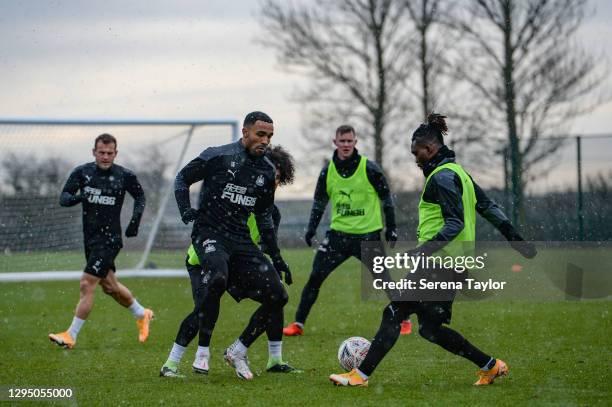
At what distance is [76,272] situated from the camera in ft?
60.9

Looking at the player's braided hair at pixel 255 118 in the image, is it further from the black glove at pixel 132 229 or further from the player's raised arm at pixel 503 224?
the black glove at pixel 132 229

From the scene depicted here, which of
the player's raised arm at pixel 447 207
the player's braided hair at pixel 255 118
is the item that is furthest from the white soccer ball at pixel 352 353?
the player's braided hair at pixel 255 118

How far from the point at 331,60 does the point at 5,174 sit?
15.8 metres

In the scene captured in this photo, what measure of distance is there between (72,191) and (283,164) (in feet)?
9.47

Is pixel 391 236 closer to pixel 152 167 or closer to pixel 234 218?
pixel 234 218

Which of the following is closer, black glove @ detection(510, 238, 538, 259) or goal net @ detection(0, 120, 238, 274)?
black glove @ detection(510, 238, 538, 259)

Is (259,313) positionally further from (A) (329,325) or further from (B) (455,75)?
(B) (455,75)

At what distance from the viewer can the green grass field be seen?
7.12 metres

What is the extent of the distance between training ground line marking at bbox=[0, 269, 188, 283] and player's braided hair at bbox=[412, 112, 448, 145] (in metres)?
12.1

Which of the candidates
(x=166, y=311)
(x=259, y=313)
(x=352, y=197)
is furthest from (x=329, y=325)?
(x=259, y=313)

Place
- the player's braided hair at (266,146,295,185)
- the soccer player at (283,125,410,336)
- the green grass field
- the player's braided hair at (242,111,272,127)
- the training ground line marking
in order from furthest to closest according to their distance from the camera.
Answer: the training ground line marking
the soccer player at (283,125,410,336)
the player's braided hair at (266,146,295,185)
the player's braided hair at (242,111,272,127)
the green grass field

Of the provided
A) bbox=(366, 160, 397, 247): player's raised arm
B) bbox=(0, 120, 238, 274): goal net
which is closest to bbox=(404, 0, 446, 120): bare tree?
bbox=(0, 120, 238, 274): goal net

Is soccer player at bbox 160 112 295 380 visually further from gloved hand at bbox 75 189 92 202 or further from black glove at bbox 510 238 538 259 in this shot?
gloved hand at bbox 75 189 92 202

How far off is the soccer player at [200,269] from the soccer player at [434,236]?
114 centimetres
